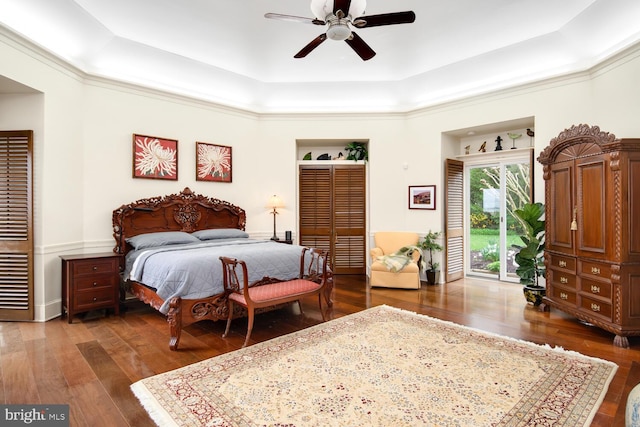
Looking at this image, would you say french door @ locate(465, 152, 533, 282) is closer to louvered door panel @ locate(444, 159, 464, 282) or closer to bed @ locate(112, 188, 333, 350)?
louvered door panel @ locate(444, 159, 464, 282)

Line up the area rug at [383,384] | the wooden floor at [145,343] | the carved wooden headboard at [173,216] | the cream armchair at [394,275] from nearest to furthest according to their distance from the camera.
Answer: the area rug at [383,384] → the wooden floor at [145,343] → the carved wooden headboard at [173,216] → the cream armchair at [394,275]

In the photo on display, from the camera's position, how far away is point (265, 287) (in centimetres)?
359

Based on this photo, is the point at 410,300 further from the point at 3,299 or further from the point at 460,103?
the point at 3,299

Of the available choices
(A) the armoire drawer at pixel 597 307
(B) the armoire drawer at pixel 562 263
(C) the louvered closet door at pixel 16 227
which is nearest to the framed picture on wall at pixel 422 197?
(B) the armoire drawer at pixel 562 263

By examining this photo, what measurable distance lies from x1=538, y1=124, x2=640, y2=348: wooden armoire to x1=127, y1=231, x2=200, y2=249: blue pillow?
15.4 ft

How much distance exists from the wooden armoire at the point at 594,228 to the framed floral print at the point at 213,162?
4.70 m

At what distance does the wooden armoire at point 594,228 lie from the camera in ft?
10.4

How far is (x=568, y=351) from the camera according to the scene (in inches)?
117

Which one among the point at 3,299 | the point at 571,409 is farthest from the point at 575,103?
the point at 3,299

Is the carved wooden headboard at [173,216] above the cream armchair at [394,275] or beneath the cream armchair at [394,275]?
above

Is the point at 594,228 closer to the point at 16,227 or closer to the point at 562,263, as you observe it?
the point at 562,263

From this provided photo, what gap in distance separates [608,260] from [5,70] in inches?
249

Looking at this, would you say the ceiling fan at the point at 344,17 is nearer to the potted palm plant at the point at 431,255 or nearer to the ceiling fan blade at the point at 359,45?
the ceiling fan blade at the point at 359,45

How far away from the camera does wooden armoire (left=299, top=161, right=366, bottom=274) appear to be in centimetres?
645
